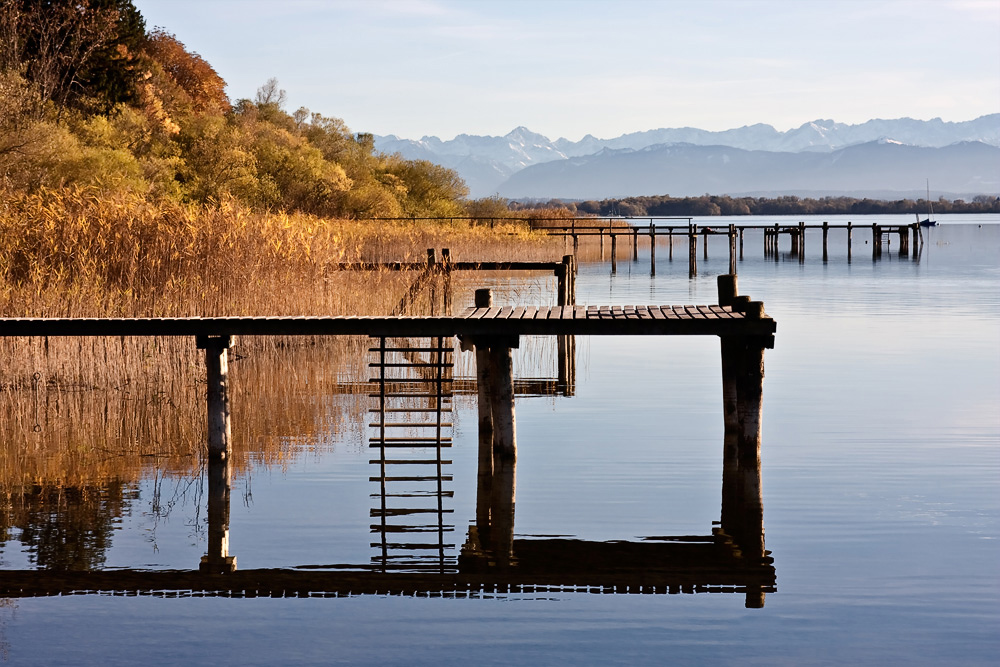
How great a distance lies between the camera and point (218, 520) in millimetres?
10477

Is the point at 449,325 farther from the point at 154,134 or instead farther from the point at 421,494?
the point at 154,134

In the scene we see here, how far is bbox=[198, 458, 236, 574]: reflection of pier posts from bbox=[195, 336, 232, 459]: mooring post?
16cm

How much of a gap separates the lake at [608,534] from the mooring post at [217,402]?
33cm

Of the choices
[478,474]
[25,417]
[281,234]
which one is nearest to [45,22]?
[281,234]

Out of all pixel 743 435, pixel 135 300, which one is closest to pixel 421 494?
pixel 743 435

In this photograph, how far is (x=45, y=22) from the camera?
4112 cm

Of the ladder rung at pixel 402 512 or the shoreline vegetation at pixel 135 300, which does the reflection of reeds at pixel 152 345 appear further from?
the ladder rung at pixel 402 512

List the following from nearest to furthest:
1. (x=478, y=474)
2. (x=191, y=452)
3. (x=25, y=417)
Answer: (x=478, y=474)
(x=191, y=452)
(x=25, y=417)

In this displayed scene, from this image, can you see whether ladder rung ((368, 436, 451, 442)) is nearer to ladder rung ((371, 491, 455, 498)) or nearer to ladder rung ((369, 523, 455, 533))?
ladder rung ((371, 491, 455, 498))

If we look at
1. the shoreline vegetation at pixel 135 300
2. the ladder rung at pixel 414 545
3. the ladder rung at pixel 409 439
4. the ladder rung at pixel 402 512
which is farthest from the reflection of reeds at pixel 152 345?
the ladder rung at pixel 414 545

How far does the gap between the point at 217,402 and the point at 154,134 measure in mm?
37333

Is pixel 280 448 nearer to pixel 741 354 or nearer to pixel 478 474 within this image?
pixel 478 474

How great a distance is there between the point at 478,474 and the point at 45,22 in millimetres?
34126

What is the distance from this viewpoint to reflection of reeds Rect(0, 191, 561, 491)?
1349 centimetres
